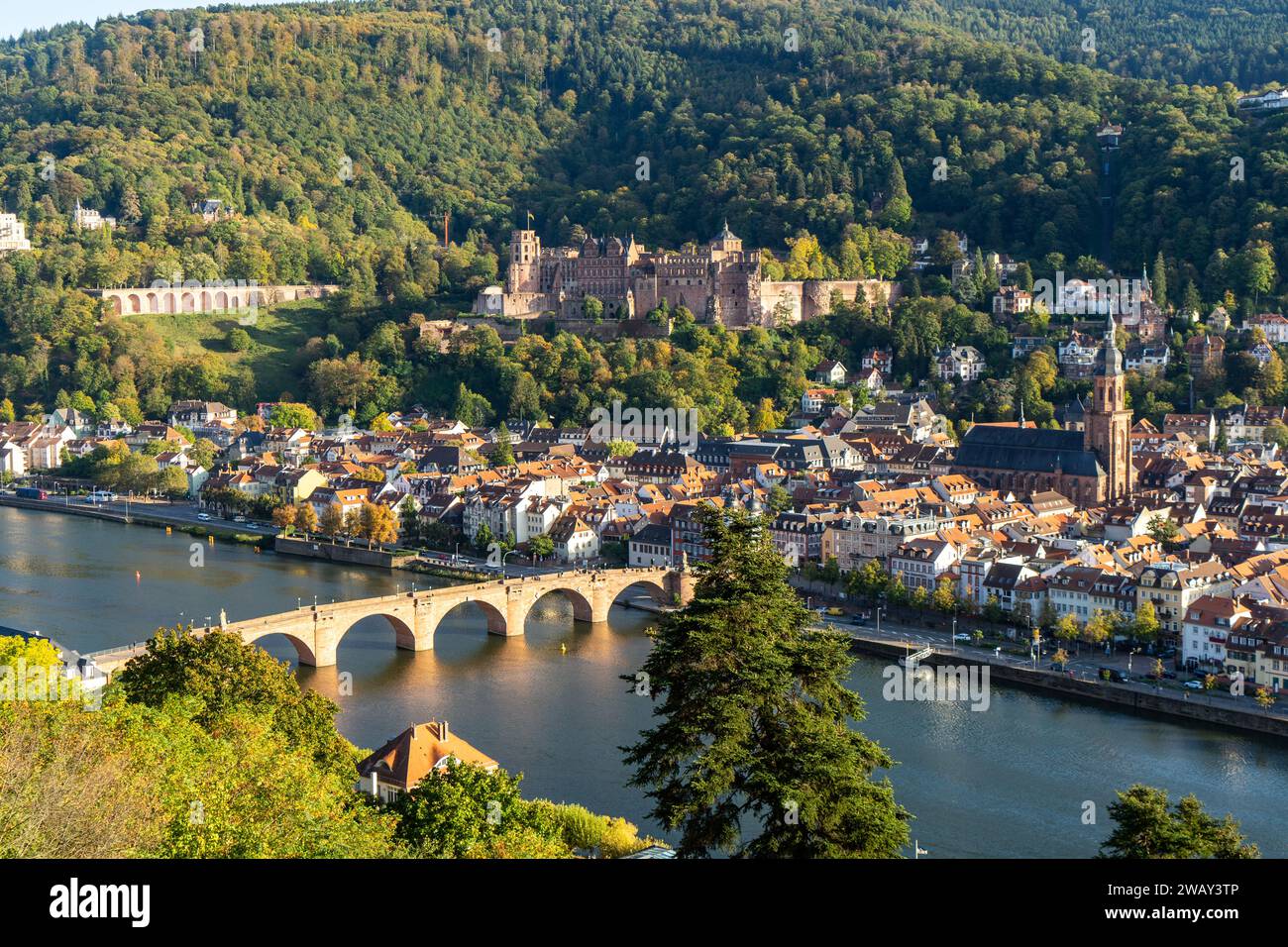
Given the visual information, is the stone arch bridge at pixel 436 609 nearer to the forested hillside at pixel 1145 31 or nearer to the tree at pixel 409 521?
the tree at pixel 409 521

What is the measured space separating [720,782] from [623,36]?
80.2 metres

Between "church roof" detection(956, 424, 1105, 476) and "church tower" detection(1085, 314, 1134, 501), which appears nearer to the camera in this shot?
"church roof" detection(956, 424, 1105, 476)

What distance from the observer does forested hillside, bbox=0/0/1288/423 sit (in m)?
50.0

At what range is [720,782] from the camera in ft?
25.3

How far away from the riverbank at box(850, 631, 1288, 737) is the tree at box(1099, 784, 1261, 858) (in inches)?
266

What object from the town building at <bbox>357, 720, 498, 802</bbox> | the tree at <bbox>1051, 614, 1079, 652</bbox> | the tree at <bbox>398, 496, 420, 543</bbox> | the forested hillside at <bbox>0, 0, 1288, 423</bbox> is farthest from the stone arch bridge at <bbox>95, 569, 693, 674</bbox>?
the forested hillside at <bbox>0, 0, 1288, 423</bbox>

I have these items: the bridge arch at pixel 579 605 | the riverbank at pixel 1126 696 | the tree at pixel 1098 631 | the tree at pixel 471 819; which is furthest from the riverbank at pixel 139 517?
the tree at pixel 471 819

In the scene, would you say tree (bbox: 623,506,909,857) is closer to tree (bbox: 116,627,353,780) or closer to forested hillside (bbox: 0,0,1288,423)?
tree (bbox: 116,627,353,780)

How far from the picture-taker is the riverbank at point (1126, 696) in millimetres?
18344

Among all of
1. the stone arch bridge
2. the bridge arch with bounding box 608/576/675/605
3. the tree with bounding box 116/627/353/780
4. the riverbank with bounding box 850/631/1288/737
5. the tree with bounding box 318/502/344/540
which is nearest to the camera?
the tree with bounding box 116/627/353/780

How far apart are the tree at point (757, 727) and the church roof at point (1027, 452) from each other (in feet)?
86.6
